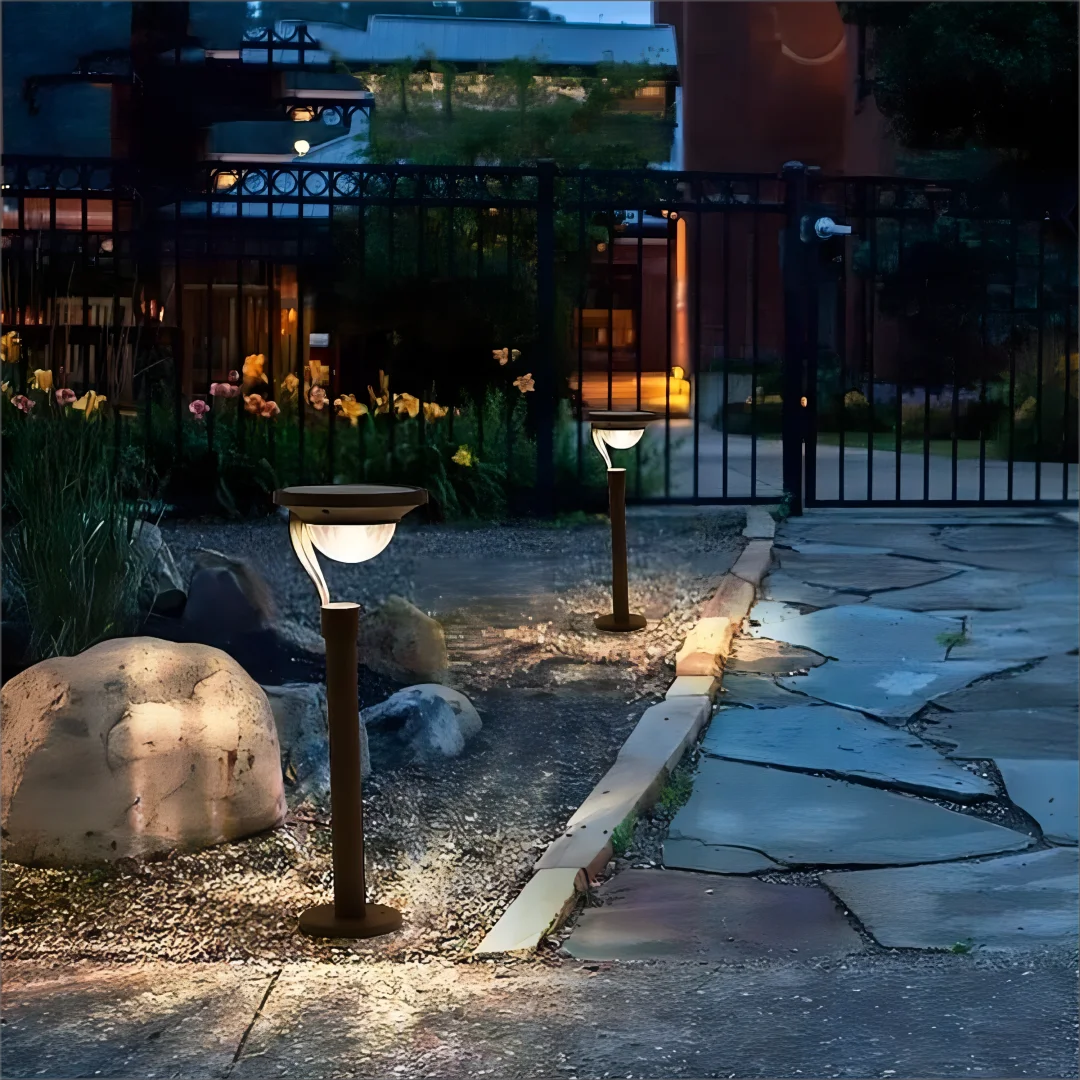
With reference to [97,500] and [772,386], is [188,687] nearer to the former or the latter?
[97,500]

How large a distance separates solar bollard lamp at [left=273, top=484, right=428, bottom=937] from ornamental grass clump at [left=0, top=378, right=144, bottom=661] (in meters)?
2.11

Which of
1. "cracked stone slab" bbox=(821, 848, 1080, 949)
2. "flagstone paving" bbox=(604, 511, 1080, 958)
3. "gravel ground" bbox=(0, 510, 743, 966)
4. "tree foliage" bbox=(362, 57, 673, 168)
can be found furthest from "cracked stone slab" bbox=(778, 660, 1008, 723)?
"tree foliage" bbox=(362, 57, 673, 168)

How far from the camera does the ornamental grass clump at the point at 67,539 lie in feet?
20.0

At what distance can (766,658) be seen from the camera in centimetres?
743

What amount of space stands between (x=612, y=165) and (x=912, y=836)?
21342 mm

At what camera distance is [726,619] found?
25.8 feet

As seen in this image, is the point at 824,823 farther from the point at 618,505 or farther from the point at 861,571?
the point at 861,571

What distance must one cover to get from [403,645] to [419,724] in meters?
0.97

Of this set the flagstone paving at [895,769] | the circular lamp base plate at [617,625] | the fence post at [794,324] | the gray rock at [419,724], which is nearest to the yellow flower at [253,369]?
the fence post at [794,324]

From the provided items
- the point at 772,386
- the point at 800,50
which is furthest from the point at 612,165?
the point at 800,50

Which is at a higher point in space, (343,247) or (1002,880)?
(343,247)

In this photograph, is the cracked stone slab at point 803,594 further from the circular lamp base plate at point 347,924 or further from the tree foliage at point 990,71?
the tree foliage at point 990,71

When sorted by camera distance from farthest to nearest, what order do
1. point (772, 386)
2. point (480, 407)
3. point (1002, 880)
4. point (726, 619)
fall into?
1. point (772, 386)
2. point (480, 407)
3. point (726, 619)
4. point (1002, 880)

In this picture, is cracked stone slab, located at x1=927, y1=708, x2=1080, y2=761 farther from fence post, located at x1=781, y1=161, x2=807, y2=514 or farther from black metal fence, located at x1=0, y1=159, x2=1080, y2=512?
fence post, located at x1=781, y1=161, x2=807, y2=514
